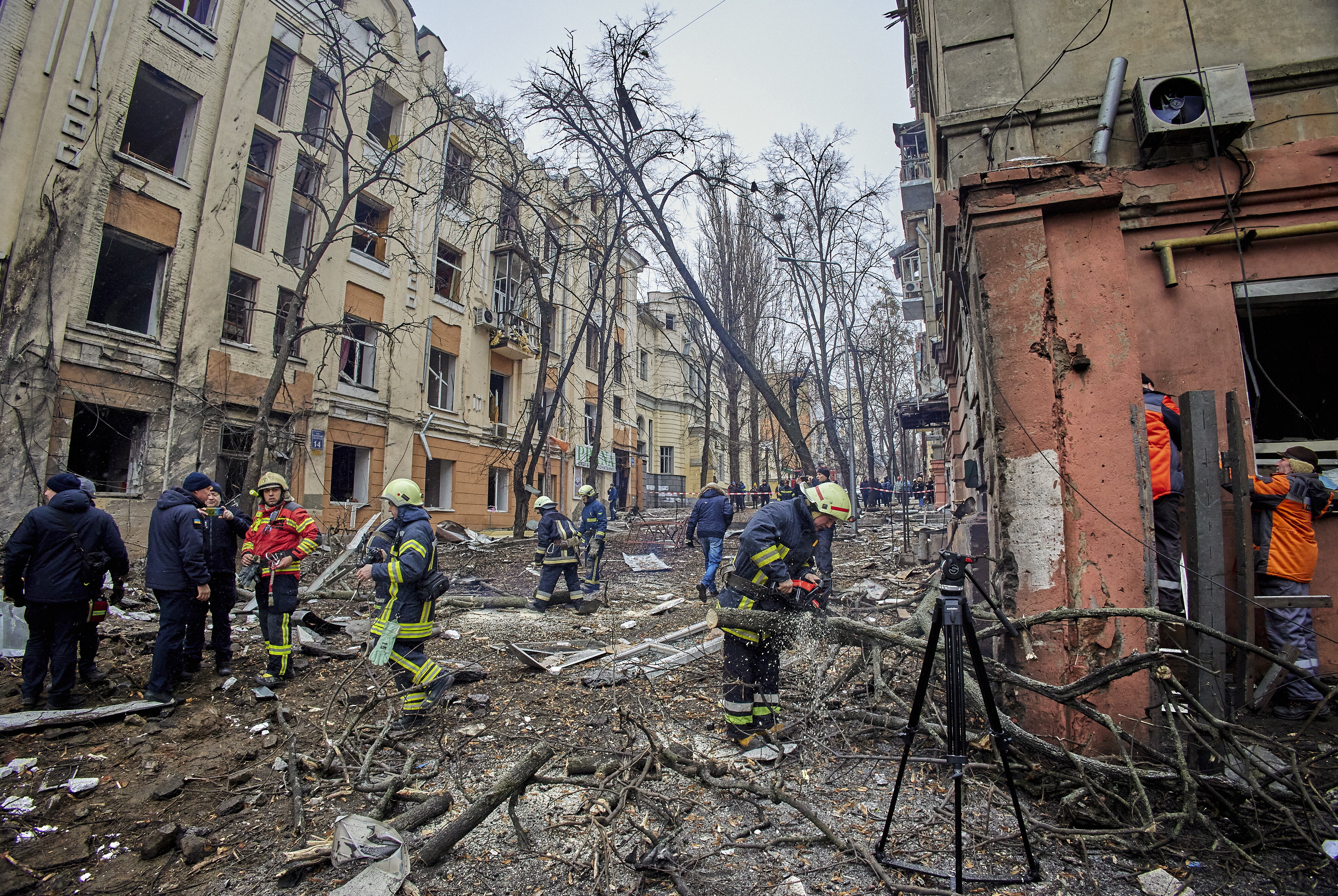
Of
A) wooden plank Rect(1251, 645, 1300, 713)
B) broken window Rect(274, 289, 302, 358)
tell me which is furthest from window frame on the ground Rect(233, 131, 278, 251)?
wooden plank Rect(1251, 645, 1300, 713)

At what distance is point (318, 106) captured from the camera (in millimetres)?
15625

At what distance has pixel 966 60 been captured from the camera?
527cm

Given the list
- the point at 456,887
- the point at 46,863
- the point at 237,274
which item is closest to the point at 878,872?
the point at 456,887

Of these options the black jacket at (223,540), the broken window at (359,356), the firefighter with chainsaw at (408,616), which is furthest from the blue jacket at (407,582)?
the broken window at (359,356)

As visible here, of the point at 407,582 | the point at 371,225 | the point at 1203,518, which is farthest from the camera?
the point at 371,225

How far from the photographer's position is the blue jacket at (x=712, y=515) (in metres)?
10.1

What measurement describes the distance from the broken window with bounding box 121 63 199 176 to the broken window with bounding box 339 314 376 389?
4483 millimetres

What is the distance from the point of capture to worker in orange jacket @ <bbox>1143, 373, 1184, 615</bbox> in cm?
393

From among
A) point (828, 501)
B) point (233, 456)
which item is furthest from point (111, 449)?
point (828, 501)

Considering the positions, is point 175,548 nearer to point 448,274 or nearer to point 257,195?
point 257,195

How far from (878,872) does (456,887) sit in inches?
73.0

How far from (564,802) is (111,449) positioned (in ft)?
42.5

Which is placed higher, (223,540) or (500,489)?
→ (500,489)

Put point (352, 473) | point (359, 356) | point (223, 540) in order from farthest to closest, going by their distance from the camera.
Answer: point (359, 356), point (352, 473), point (223, 540)
